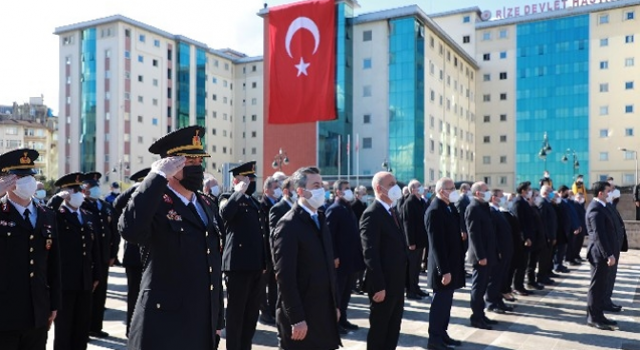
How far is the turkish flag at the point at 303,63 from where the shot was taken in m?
51.9

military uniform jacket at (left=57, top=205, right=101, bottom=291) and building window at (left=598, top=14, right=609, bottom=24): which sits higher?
building window at (left=598, top=14, right=609, bottom=24)

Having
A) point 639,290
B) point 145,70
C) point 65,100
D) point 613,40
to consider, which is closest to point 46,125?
point 65,100

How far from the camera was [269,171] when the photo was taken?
181 ft

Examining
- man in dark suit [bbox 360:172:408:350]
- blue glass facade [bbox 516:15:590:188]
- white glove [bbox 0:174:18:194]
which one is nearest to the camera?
white glove [bbox 0:174:18:194]

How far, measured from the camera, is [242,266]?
20.1 ft

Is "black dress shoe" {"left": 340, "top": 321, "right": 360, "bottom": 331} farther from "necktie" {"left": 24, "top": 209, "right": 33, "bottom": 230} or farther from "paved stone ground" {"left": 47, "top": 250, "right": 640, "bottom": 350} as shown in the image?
"necktie" {"left": 24, "top": 209, "right": 33, "bottom": 230}

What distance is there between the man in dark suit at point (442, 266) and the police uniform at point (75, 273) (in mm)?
3879

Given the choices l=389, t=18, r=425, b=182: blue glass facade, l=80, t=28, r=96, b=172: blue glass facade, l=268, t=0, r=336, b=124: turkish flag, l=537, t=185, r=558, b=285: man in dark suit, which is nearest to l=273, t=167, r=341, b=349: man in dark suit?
l=537, t=185, r=558, b=285: man in dark suit

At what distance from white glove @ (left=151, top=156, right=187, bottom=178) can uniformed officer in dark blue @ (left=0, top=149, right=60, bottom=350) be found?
1.41 meters

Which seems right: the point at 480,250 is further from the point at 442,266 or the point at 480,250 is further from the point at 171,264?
the point at 171,264

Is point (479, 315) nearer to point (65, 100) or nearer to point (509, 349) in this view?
point (509, 349)

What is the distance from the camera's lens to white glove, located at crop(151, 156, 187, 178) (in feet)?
11.1

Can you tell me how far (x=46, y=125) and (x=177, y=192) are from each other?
92283mm

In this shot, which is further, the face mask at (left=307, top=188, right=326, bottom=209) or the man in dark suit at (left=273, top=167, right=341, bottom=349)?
the face mask at (left=307, top=188, right=326, bottom=209)
